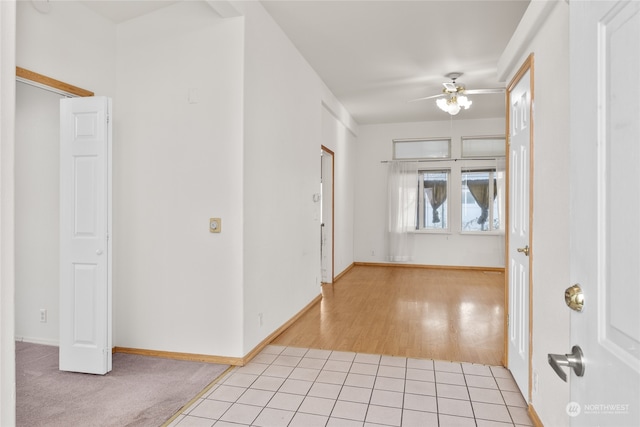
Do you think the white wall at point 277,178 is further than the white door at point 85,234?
Yes

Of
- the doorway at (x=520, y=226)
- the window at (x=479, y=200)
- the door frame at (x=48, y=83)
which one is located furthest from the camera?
the window at (x=479, y=200)

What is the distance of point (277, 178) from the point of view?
3.85 meters

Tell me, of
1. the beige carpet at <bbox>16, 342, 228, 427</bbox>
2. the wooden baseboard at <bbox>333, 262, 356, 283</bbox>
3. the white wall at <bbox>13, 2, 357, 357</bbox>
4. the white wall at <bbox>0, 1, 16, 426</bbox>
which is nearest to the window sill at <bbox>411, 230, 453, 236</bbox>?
the wooden baseboard at <bbox>333, 262, 356, 283</bbox>

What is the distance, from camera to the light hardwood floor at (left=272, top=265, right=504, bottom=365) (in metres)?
3.52

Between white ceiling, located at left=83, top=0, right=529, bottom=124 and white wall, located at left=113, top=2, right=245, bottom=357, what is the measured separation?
0.45 metres

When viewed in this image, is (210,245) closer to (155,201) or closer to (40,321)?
(155,201)

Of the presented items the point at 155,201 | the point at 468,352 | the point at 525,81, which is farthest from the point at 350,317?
the point at 525,81

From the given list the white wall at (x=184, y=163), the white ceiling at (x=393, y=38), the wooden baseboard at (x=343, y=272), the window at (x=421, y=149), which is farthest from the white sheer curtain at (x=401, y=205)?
the white wall at (x=184, y=163)

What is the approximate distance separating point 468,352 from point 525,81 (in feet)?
7.34

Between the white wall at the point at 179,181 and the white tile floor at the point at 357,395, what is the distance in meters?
0.47
